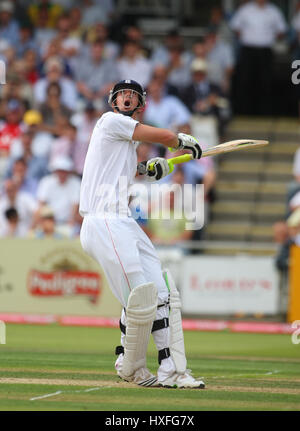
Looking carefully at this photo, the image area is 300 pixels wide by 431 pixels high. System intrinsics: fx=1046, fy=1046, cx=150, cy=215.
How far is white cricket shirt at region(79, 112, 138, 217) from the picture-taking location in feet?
26.8

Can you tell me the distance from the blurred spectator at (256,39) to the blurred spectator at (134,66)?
1.71 meters

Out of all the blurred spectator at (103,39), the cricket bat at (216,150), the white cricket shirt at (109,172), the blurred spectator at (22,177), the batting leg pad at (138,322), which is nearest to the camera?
the batting leg pad at (138,322)

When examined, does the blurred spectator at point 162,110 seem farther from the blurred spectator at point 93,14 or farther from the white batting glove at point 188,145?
the white batting glove at point 188,145

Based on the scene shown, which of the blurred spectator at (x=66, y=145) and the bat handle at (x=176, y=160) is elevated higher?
the blurred spectator at (x=66, y=145)

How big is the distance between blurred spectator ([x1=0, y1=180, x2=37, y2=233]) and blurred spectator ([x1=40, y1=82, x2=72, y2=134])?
1760 mm

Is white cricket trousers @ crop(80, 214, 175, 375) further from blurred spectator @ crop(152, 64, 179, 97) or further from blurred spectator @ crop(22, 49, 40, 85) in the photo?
blurred spectator @ crop(22, 49, 40, 85)

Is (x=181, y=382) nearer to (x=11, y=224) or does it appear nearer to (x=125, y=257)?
(x=125, y=257)

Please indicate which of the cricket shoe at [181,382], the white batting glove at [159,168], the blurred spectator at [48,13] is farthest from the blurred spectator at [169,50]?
the cricket shoe at [181,382]

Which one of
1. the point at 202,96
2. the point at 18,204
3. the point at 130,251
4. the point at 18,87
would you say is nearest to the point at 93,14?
the point at 18,87

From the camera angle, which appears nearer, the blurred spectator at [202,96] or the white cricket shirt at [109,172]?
the white cricket shirt at [109,172]

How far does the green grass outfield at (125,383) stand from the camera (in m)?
7.11

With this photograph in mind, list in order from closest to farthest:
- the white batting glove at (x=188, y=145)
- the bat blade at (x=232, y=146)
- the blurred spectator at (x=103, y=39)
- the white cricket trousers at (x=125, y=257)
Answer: the white cricket trousers at (x=125, y=257) → the white batting glove at (x=188, y=145) → the bat blade at (x=232, y=146) → the blurred spectator at (x=103, y=39)

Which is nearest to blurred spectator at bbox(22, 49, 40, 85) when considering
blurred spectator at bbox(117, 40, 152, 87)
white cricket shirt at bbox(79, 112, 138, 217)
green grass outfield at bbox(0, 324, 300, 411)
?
blurred spectator at bbox(117, 40, 152, 87)

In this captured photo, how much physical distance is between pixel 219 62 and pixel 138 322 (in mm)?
11880
